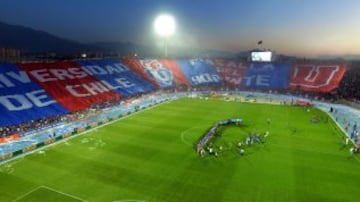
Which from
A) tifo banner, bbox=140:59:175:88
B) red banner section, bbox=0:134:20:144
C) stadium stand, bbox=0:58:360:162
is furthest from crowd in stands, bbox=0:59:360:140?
tifo banner, bbox=140:59:175:88

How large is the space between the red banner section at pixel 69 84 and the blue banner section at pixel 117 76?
7.46ft

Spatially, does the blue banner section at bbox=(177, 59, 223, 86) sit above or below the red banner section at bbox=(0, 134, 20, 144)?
above

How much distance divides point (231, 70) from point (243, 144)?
2728 inches

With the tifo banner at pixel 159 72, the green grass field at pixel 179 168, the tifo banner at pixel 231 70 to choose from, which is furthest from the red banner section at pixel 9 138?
the tifo banner at pixel 231 70

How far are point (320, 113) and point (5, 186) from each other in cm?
5489

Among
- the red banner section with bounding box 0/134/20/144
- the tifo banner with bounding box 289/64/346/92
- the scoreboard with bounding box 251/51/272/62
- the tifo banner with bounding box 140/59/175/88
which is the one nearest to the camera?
the red banner section with bounding box 0/134/20/144

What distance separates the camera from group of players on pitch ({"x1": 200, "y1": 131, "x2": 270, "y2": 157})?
110 ft

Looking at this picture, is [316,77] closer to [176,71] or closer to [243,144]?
[176,71]

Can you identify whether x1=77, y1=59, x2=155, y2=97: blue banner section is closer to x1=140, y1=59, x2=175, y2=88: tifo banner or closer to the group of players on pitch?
x1=140, y1=59, x2=175, y2=88: tifo banner

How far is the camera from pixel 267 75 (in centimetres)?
9569

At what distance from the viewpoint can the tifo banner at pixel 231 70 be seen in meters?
97.1

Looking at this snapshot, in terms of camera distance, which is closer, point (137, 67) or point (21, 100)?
point (21, 100)

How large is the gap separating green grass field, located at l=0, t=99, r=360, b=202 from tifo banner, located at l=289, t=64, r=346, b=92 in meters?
41.9

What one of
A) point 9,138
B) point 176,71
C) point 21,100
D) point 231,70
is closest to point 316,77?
point 231,70
